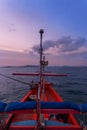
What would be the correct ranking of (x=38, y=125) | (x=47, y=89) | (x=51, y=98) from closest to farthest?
(x=38, y=125), (x=51, y=98), (x=47, y=89)

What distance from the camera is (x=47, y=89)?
69.8 feet

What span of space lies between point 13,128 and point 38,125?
113 centimetres

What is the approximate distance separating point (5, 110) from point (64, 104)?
214 cm

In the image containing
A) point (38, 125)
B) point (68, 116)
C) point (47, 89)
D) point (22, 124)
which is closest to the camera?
point (38, 125)

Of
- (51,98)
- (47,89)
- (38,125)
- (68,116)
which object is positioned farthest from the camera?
(47,89)

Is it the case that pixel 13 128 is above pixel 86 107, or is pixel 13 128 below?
below

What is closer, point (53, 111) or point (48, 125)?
point (53, 111)

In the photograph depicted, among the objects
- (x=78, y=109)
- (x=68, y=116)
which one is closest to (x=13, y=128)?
(x=78, y=109)

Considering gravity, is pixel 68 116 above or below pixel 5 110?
below

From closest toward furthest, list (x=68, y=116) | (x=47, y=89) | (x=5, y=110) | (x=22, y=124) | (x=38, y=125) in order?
(x=38, y=125) < (x=5, y=110) < (x=22, y=124) < (x=68, y=116) < (x=47, y=89)

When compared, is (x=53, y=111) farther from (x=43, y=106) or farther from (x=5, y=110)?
(x=5, y=110)

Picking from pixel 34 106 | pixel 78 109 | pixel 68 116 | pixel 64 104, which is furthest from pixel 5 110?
pixel 68 116

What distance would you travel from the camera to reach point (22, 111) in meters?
6.15

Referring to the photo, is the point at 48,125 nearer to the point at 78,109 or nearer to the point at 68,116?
the point at 78,109
